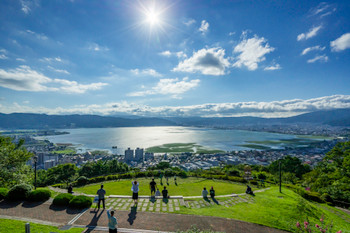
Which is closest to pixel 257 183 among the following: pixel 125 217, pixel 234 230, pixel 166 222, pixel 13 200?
pixel 234 230

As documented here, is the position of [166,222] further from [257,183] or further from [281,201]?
[257,183]

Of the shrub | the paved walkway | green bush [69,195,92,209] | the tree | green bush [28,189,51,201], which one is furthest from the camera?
the shrub

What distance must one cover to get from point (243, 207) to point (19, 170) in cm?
2003

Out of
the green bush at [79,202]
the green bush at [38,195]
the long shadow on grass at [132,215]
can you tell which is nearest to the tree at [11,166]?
the green bush at [38,195]

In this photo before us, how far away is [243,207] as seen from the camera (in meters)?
10.0

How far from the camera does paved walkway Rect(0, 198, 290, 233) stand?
24.0ft

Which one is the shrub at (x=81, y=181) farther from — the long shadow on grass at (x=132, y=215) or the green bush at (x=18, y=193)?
the long shadow on grass at (x=132, y=215)

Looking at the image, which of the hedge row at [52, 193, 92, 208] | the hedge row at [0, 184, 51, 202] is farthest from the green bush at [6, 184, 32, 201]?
the hedge row at [52, 193, 92, 208]

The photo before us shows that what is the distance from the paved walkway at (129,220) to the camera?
731cm

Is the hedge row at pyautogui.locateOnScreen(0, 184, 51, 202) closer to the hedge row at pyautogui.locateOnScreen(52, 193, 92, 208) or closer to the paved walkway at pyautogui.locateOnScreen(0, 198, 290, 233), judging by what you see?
the paved walkway at pyautogui.locateOnScreen(0, 198, 290, 233)

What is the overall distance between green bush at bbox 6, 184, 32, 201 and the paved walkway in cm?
81

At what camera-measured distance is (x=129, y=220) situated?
7922 millimetres

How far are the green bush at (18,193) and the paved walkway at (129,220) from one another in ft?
2.66

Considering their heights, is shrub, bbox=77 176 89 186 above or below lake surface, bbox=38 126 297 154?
above
